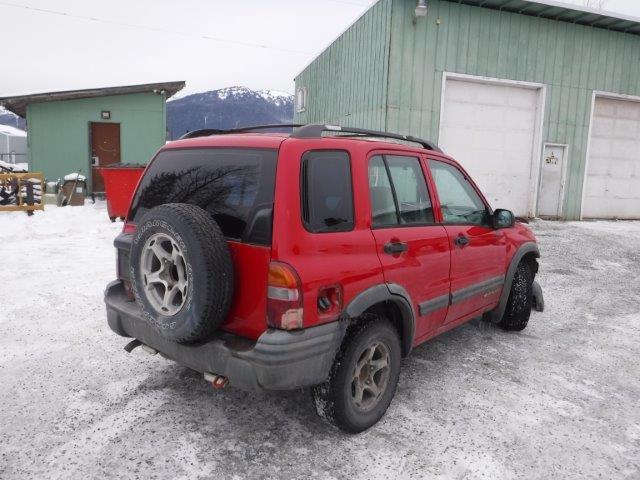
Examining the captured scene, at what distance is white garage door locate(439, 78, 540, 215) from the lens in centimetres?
1218

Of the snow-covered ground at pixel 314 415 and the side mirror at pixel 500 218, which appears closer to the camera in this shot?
the snow-covered ground at pixel 314 415

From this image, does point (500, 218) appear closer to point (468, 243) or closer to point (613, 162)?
point (468, 243)

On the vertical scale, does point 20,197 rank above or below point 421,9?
below

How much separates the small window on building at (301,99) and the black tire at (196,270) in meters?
17.0

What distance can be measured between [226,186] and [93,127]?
50.3 ft

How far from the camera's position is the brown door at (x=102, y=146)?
1622 cm

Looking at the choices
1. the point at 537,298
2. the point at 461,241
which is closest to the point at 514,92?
the point at 537,298

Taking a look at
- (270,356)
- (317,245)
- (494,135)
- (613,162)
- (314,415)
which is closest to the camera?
(270,356)

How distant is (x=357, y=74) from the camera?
13047mm

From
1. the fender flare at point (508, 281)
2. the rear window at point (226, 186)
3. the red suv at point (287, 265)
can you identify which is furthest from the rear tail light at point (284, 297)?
the fender flare at point (508, 281)

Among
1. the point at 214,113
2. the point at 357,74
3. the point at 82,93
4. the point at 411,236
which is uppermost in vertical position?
the point at 214,113

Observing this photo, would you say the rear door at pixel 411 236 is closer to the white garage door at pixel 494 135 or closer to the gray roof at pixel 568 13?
the white garage door at pixel 494 135

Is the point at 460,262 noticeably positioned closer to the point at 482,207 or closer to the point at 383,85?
the point at 482,207

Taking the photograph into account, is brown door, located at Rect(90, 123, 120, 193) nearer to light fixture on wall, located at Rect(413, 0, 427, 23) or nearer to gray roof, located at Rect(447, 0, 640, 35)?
Answer: light fixture on wall, located at Rect(413, 0, 427, 23)
